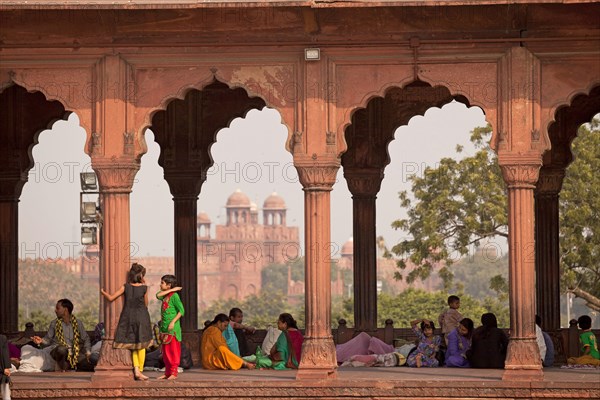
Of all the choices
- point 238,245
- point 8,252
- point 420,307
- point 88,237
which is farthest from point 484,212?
point 238,245

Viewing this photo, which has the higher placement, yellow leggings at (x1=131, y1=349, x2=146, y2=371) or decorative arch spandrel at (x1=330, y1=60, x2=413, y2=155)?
decorative arch spandrel at (x1=330, y1=60, x2=413, y2=155)

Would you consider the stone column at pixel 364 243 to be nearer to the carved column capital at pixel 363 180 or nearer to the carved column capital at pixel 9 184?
the carved column capital at pixel 363 180

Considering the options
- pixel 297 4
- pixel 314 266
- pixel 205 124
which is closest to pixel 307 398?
pixel 314 266

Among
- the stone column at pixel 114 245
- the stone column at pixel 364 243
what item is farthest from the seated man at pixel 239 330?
the stone column at pixel 114 245

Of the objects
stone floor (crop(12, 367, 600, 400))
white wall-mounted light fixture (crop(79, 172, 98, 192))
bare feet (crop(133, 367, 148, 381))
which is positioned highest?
white wall-mounted light fixture (crop(79, 172, 98, 192))

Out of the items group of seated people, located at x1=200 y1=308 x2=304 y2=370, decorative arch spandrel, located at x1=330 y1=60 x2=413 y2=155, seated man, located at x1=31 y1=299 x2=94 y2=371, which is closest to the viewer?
decorative arch spandrel, located at x1=330 y1=60 x2=413 y2=155

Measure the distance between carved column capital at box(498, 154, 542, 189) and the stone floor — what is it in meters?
1.87

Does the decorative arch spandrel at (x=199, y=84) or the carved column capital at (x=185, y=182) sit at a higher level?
the decorative arch spandrel at (x=199, y=84)

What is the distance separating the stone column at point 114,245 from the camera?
16.0 meters

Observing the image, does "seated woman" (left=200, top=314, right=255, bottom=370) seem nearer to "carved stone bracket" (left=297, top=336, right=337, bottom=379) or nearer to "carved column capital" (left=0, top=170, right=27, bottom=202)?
"carved stone bracket" (left=297, top=336, right=337, bottom=379)

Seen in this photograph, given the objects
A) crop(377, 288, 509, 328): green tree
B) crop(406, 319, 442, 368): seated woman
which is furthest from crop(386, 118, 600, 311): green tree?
crop(406, 319, 442, 368): seated woman

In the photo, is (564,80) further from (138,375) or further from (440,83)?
(138,375)

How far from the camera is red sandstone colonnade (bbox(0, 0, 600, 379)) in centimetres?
1594

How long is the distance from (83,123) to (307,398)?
3455 mm
